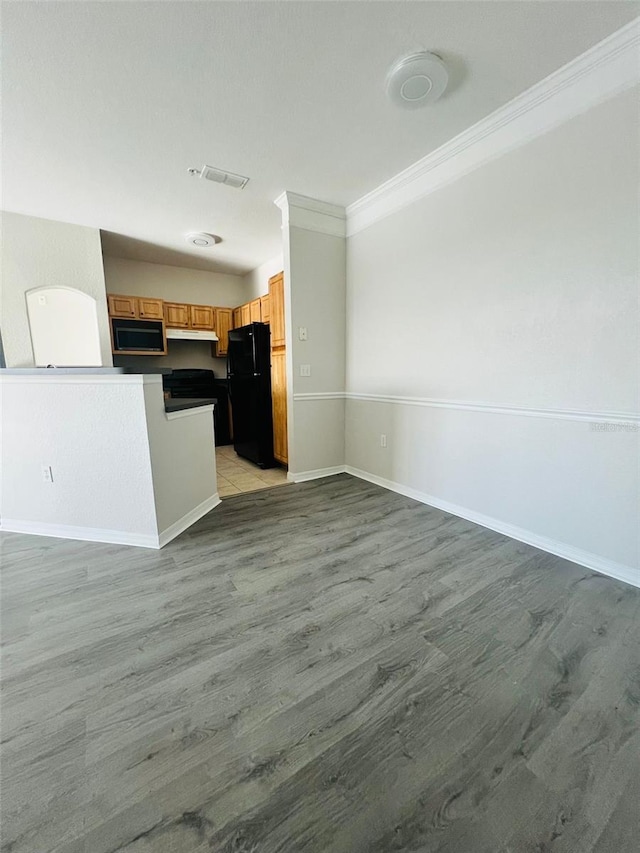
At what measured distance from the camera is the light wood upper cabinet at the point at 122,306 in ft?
14.6

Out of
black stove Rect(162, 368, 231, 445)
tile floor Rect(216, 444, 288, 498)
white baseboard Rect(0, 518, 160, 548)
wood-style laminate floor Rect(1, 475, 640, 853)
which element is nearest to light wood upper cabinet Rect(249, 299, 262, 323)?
black stove Rect(162, 368, 231, 445)

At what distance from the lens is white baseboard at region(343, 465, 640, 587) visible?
1.84 metres

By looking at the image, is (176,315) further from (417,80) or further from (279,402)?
(417,80)

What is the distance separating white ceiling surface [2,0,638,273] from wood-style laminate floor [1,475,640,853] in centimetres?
278

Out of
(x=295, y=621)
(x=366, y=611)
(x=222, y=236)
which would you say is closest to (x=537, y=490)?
(x=366, y=611)

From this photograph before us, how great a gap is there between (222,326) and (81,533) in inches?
153

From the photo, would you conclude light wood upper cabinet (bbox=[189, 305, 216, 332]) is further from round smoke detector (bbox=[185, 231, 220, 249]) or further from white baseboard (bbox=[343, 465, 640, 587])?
white baseboard (bbox=[343, 465, 640, 587])

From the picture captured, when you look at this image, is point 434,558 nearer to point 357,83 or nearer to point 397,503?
point 397,503

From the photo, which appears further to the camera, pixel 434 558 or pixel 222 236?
pixel 222 236

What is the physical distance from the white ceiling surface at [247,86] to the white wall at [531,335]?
447 millimetres

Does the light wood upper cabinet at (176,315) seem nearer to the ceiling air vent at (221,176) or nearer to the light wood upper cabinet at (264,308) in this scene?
the light wood upper cabinet at (264,308)

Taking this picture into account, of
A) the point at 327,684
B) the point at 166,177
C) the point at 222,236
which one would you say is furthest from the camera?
the point at 222,236

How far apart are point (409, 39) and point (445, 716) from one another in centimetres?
298

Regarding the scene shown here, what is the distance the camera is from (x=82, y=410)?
7.07ft
